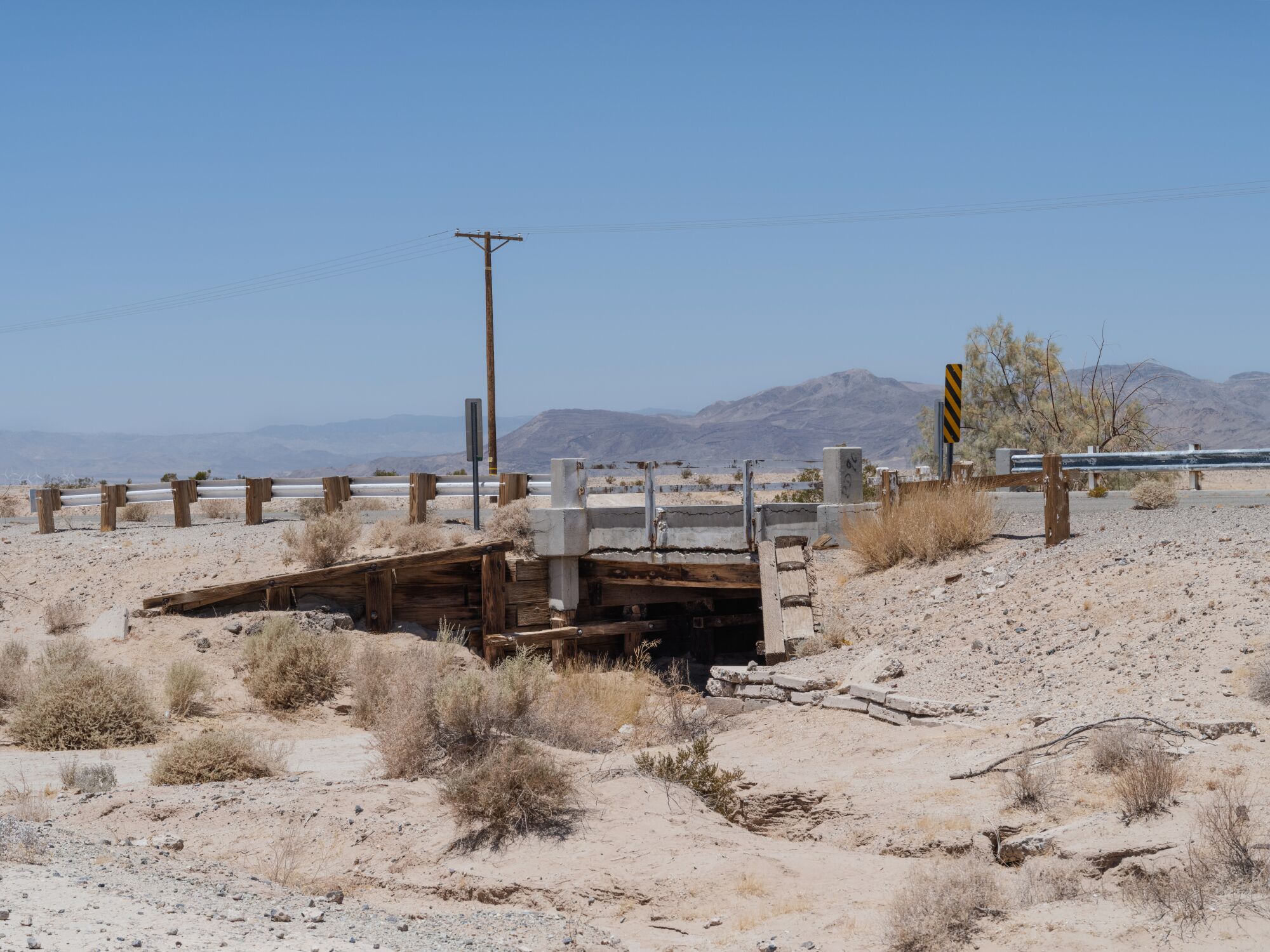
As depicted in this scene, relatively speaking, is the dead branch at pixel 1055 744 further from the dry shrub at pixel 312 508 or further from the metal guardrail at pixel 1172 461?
the dry shrub at pixel 312 508

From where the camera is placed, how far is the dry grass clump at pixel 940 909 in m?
5.81

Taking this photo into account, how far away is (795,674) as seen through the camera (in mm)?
12461

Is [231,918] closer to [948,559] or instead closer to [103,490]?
[948,559]

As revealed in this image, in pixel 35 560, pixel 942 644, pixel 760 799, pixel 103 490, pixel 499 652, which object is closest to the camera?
pixel 760 799

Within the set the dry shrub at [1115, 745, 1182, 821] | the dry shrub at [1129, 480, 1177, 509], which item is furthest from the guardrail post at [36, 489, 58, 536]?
the dry shrub at [1115, 745, 1182, 821]

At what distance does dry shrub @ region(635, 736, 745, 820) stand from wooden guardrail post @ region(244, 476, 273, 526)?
46.4 feet

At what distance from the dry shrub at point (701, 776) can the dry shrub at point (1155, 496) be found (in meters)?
10.9

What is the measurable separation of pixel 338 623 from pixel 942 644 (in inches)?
356

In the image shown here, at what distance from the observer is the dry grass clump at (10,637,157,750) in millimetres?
11602

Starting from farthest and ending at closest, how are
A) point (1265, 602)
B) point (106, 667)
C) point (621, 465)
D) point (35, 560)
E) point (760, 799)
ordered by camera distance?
point (35, 560) < point (621, 465) < point (106, 667) < point (1265, 602) < point (760, 799)

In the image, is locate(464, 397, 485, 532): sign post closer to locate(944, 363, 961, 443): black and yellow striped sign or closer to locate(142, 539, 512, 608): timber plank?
locate(142, 539, 512, 608): timber plank

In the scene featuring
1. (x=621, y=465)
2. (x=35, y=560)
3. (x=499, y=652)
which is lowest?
(x=499, y=652)

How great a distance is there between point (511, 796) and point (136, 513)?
19297 mm

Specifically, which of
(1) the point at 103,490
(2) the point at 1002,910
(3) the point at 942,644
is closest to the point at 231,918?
(2) the point at 1002,910
